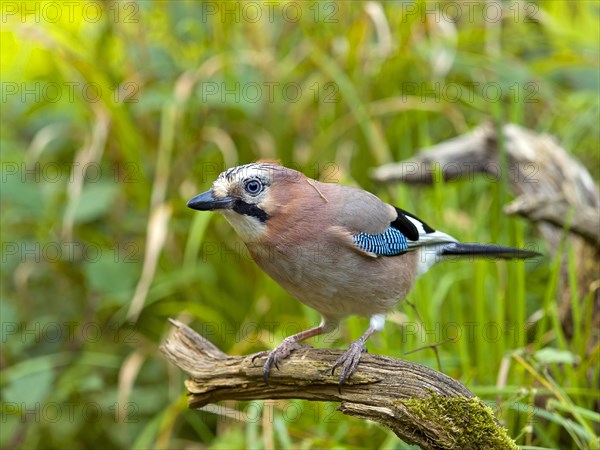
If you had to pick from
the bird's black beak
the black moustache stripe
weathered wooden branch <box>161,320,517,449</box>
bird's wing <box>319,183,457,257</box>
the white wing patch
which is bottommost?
weathered wooden branch <box>161,320,517,449</box>

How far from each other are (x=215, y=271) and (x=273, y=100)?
3.82ft

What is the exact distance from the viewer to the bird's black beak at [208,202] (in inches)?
104

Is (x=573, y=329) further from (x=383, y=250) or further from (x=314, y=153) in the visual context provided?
(x=314, y=153)

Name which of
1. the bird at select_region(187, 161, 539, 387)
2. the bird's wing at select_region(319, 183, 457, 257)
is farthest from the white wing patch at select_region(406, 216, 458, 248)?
the bird at select_region(187, 161, 539, 387)

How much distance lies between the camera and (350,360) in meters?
2.62

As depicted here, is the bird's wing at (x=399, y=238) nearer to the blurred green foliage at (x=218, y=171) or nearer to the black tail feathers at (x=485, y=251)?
the black tail feathers at (x=485, y=251)

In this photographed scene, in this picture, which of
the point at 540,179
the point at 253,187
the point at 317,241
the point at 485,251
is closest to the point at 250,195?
the point at 253,187

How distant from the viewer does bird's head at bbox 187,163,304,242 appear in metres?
2.71

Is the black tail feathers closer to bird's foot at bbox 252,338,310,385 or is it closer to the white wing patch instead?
the white wing patch

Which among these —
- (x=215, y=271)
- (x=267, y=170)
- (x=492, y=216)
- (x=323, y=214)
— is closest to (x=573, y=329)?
(x=492, y=216)

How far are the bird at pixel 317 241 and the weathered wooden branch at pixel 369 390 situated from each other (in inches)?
2.4

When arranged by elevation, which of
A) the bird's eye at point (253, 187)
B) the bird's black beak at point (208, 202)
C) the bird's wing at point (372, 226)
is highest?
the bird's eye at point (253, 187)

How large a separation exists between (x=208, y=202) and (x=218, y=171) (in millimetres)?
2194

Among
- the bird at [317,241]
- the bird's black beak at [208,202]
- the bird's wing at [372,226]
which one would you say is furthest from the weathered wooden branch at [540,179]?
the bird's black beak at [208,202]
